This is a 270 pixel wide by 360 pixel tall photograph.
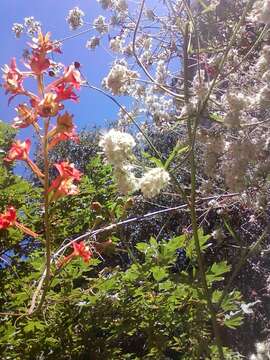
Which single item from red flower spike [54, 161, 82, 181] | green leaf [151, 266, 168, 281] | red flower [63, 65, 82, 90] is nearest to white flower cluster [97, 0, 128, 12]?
green leaf [151, 266, 168, 281]

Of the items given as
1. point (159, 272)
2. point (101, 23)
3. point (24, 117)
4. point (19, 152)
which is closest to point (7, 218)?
point (19, 152)

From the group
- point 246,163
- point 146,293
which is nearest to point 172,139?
point 146,293

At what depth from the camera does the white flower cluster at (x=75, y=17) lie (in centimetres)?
371

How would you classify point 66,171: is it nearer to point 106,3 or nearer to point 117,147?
point 117,147

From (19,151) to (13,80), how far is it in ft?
0.67

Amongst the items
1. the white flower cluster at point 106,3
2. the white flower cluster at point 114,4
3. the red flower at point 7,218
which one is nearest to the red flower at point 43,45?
the red flower at point 7,218

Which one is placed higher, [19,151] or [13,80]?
[13,80]

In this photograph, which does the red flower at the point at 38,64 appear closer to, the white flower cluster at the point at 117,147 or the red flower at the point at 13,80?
the red flower at the point at 13,80

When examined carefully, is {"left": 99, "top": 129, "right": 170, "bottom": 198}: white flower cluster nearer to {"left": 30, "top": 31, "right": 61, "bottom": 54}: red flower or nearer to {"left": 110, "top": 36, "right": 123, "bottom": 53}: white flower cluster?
{"left": 30, "top": 31, "right": 61, "bottom": 54}: red flower

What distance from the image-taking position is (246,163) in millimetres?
1544

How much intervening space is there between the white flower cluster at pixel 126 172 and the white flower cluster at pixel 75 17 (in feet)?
8.07

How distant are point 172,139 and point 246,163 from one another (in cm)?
833

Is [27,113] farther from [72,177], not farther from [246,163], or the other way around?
[246,163]

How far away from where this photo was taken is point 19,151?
4.85 ft
